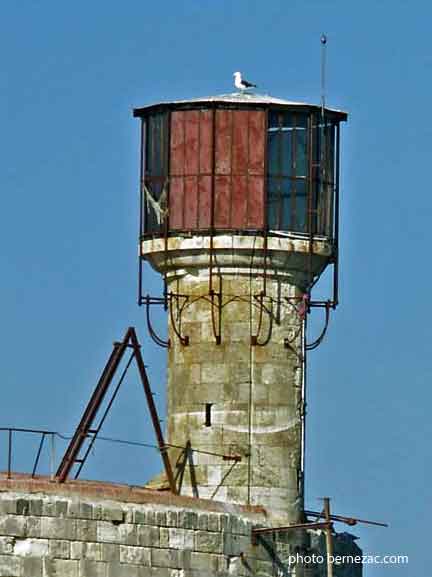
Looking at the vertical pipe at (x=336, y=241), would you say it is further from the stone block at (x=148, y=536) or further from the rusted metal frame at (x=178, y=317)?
the stone block at (x=148, y=536)

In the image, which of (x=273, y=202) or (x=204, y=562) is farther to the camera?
(x=273, y=202)

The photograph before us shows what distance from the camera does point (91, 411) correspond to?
72938 millimetres

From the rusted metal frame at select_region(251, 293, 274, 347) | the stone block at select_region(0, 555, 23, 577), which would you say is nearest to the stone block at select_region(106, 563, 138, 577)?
the stone block at select_region(0, 555, 23, 577)

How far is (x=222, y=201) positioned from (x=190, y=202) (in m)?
0.75

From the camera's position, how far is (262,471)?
7544cm

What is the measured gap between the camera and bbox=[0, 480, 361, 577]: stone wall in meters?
69.2

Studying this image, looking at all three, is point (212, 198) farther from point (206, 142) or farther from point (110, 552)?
point (110, 552)

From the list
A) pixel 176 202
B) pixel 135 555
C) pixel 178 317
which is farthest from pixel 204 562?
pixel 176 202

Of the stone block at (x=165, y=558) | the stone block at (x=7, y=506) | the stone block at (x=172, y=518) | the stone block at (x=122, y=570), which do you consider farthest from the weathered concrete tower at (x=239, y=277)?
the stone block at (x=7, y=506)

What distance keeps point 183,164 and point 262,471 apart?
7251 mm

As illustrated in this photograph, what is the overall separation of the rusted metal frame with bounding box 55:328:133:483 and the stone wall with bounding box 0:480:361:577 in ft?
2.51

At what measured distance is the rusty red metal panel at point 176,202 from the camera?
7662 cm

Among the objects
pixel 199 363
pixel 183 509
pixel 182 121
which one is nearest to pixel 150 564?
pixel 183 509

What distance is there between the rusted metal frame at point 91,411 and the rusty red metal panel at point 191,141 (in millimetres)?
4828
